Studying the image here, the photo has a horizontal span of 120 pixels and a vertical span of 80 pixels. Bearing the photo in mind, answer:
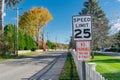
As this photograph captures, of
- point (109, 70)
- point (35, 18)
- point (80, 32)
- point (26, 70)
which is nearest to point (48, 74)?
point (26, 70)

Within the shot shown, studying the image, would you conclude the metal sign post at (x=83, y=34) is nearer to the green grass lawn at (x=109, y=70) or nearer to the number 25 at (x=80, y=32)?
the number 25 at (x=80, y=32)

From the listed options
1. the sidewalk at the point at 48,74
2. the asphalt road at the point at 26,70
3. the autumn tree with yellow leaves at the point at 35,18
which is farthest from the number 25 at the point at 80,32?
the autumn tree with yellow leaves at the point at 35,18

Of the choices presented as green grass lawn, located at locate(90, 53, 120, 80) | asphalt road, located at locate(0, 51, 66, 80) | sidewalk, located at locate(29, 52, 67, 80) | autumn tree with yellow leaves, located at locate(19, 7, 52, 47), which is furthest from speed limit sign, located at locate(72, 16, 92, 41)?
autumn tree with yellow leaves, located at locate(19, 7, 52, 47)

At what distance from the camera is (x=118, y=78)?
18047mm

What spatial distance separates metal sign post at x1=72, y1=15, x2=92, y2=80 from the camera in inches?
378

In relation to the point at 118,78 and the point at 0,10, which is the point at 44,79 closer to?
the point at 118,78

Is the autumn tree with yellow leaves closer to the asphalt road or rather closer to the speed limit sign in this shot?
the asphalt road

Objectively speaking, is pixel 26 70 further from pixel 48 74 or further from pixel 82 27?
pixel 82 27

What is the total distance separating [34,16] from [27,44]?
1171 cm

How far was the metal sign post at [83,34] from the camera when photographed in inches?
378

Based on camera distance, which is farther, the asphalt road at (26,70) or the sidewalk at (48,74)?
the asphalt road at (26,70)

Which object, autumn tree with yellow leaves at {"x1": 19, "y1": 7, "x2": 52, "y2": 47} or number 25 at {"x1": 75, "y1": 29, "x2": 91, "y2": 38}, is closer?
number 25 at {"x1": 75, "y1": 29, "x2": 91, "y2": 38}

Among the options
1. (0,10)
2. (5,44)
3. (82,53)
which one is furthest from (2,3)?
(82,53)

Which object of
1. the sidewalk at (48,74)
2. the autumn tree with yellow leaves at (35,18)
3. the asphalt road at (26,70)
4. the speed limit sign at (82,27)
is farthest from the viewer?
the autumn tree with yellow leaves at (35,18)
